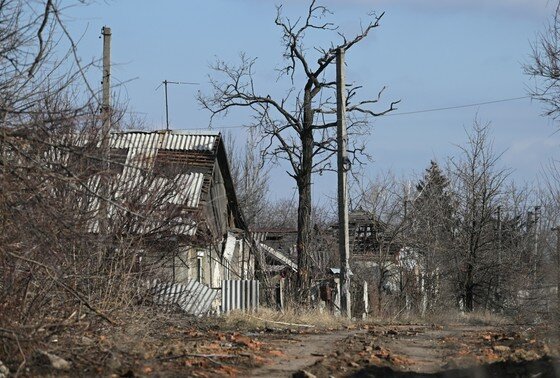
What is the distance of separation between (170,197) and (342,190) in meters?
9.35

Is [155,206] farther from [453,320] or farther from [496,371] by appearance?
[453,320]

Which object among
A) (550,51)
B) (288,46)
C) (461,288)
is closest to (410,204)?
(461,288)

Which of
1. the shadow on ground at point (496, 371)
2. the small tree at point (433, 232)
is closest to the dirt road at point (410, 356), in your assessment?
the shadow on ground at point (496, 371)

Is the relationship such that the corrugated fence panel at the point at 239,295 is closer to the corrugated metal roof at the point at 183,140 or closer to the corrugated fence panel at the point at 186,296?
the corrugated fence panel at the point at 186,296

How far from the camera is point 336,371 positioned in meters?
11.4

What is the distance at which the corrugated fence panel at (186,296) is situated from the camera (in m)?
17.3

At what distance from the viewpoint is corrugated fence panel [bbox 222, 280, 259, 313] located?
25514mm

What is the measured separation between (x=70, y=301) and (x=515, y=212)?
35161 millimetres

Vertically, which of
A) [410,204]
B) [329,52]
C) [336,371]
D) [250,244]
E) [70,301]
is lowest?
[336,371]

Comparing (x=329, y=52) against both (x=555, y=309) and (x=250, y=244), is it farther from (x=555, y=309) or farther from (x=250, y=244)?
(x=555, y=309)

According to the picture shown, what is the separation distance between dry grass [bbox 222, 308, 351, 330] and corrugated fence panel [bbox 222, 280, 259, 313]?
6.28 ft

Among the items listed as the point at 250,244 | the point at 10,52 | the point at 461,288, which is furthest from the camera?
the point at 461,288

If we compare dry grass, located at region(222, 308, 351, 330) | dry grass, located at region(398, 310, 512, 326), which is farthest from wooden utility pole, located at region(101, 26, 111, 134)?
dry grass, located at region(398, 310, 512, 326)

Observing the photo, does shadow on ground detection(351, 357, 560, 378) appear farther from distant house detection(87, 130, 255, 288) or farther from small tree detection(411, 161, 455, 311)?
small tree detection(411, 161, 455, 311)
